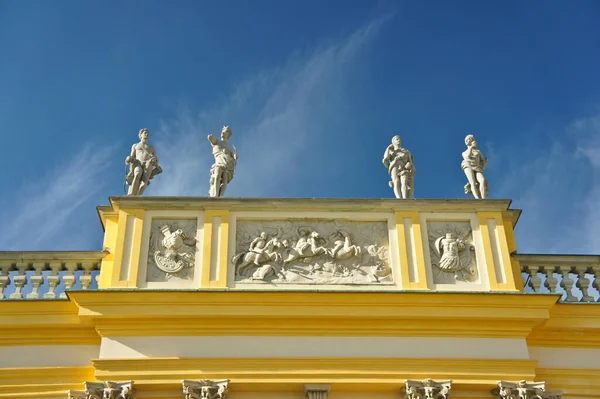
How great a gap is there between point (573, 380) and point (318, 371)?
3.48 m

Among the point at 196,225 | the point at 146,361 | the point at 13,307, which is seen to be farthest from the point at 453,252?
the point at 13,307

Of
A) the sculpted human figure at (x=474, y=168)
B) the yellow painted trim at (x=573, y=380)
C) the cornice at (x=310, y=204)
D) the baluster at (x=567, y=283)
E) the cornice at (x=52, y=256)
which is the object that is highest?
the sculpted human figure at (x=474, y=168)

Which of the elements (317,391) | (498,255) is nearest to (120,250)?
(317,391)

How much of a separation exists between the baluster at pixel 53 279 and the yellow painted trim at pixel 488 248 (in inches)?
242

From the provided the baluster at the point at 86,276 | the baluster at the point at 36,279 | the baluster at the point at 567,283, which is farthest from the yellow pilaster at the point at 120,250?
the baluster at the point at 567,283

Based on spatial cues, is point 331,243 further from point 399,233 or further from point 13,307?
point 13,307

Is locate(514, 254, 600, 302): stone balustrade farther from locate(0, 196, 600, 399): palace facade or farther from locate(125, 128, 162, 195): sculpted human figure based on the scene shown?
locate(125, 128, 162, 195): sculpted human figure

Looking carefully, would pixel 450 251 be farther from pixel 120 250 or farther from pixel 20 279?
pixel 20 279

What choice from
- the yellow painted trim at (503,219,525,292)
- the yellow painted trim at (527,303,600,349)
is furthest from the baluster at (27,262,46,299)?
the yellow painted trim at (527,303,600,349)

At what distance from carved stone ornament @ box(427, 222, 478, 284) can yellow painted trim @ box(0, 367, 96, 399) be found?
502 cm

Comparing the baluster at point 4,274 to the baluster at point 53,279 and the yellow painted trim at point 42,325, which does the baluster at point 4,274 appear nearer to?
the yellow painted trim at point 42,325

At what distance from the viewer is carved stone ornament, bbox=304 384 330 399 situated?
10.3 m

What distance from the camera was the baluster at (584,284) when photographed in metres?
11.5

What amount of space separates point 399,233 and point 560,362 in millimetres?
2839
